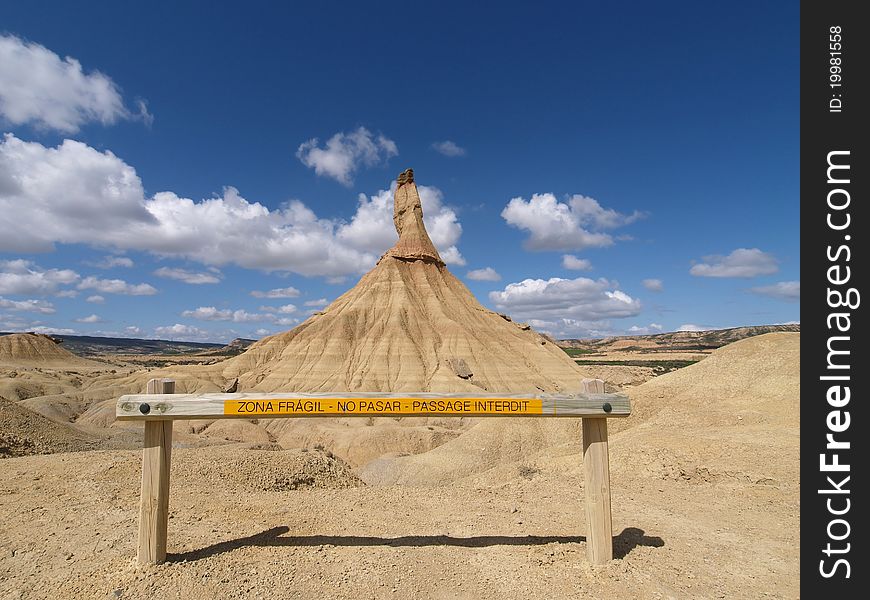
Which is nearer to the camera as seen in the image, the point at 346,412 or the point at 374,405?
the point at 346,412

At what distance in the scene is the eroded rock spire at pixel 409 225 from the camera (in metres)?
60.5

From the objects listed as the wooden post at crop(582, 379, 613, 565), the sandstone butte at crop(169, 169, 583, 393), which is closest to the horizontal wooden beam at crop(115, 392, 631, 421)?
the wooden post at crop(582, 379, 613, 565)

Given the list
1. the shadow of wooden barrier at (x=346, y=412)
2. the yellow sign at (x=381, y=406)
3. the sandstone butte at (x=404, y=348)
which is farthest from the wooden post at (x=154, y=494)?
the sandstone butte at (x=404, y=348)

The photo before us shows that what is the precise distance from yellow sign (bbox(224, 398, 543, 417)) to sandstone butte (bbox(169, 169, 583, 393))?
119 feet

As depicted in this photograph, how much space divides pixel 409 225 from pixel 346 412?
58.9m

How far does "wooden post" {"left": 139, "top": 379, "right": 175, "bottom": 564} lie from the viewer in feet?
16.6

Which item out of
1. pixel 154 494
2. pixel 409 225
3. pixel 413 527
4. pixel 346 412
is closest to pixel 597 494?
pixel 413 527

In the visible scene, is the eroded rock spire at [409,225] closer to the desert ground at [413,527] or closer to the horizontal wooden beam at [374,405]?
the desert ground at [413,527]

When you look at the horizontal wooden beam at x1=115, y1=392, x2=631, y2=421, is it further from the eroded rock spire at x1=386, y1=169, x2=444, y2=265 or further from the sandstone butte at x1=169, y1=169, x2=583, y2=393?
the eroded rock spire at x1=386, y1=169, x2=444, y2=265

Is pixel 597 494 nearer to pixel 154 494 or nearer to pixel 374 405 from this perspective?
pixel 374 405

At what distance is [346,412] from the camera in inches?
203
